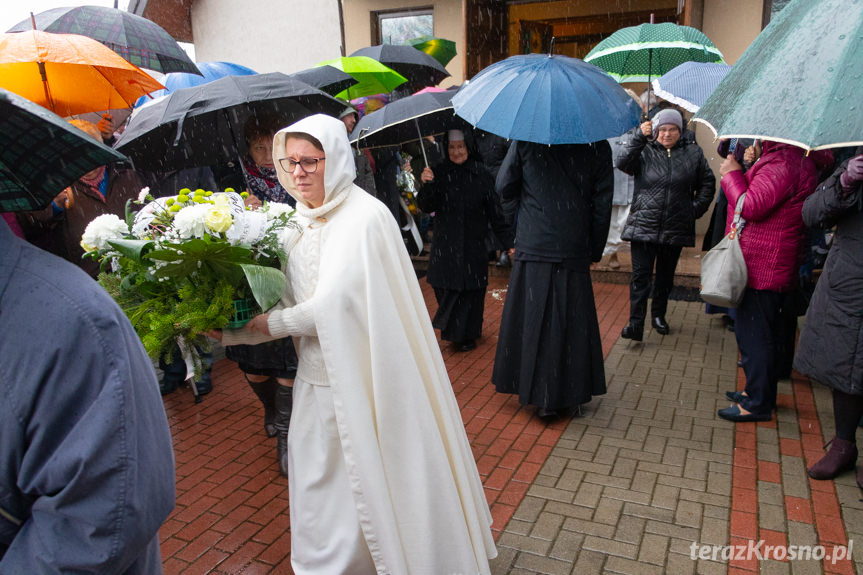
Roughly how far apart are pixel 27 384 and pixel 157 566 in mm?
607

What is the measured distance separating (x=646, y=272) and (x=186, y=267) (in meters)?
5.04

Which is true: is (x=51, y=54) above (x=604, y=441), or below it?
above

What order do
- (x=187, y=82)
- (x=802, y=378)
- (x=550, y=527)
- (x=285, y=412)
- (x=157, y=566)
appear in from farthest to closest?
(x=187, y=82) → (x=802, y=378) → (x=285, y=412) → (x=550, y=527) → (x=157, y=566)

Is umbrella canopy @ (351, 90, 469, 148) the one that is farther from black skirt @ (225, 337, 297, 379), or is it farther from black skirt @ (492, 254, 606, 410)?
black skirt @ (225, 337, 297, 379)

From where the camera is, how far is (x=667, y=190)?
6.31 m

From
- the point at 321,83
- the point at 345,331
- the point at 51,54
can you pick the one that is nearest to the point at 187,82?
the point at 321,83

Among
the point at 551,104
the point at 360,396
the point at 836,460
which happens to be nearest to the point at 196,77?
the point at 551,104

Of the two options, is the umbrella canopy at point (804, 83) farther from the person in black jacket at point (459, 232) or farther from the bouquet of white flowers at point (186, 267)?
the person in black jacket at point (459, 232)

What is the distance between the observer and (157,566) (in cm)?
150

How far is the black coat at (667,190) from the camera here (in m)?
6.25

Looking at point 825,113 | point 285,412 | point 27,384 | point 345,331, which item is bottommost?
point 285,412

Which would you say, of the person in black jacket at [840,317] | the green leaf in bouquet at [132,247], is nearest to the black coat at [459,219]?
the person in black jacket at [840,317]

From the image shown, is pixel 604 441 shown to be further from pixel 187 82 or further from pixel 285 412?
pixel 187 82

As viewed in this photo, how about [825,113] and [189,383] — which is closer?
[825,113]
